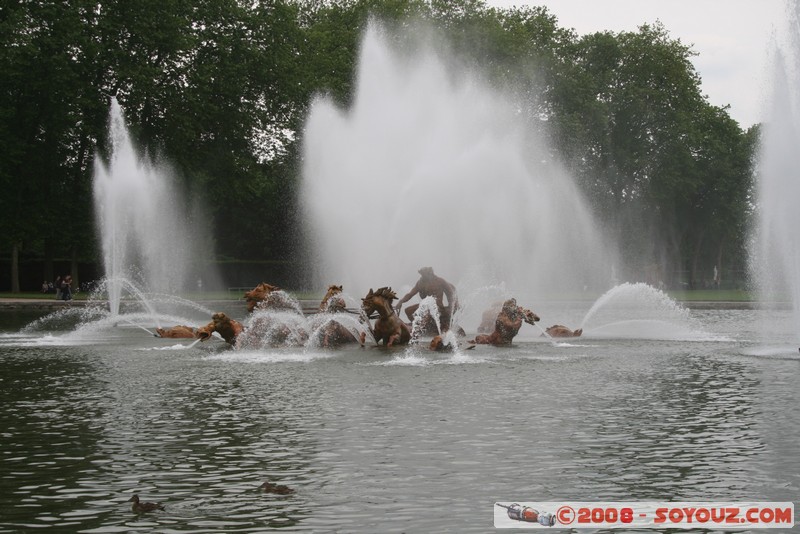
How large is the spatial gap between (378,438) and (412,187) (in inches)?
1099

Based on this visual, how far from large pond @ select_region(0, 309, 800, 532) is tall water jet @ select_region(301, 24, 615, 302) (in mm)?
17590

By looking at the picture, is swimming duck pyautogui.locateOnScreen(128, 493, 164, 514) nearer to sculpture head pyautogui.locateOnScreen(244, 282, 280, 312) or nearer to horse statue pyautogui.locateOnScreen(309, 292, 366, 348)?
horse statue pyautogui.locateOnScreen(309, 292, 366, 348)

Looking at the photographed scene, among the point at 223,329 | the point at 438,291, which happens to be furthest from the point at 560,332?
the point at 223,329

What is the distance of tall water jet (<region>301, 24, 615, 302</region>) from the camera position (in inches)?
1587

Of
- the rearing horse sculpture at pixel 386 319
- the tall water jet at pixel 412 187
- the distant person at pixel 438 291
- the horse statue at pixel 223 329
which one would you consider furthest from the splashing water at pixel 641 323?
the horse statue at pixel 223 329

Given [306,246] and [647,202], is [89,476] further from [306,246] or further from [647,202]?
[647,202]

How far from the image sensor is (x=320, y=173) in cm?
4375

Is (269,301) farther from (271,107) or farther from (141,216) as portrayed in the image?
(271,107)

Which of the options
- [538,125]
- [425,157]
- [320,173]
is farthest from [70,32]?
[538,125]

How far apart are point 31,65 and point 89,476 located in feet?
159

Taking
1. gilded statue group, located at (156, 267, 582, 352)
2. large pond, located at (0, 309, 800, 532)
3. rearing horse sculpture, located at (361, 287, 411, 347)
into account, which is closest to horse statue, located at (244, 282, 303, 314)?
gilded statue group, located at (156, 267, 582, 352)

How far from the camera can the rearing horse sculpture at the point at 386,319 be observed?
84.8 ft

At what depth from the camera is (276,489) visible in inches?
391

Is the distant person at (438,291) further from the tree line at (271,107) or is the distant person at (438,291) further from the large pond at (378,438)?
the tree line at (271,107)
